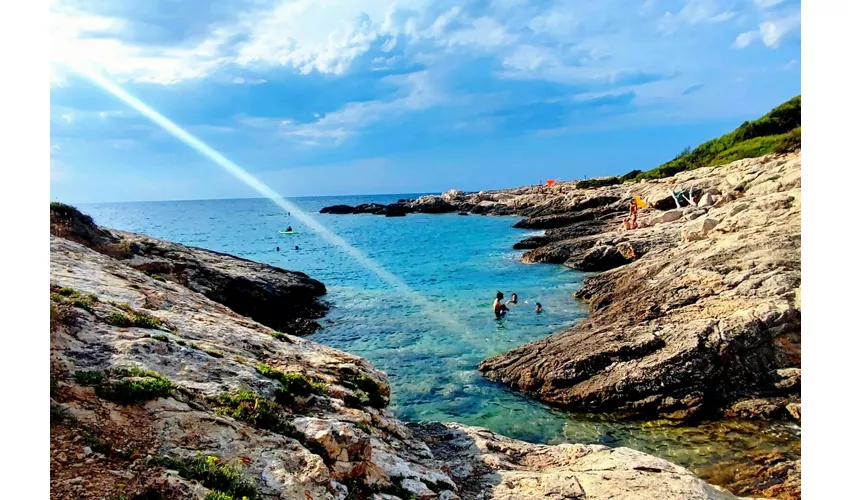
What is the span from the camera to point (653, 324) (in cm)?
1934

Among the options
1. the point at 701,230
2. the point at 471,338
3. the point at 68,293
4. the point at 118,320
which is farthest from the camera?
the point at 701,230

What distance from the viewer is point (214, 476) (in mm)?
6773

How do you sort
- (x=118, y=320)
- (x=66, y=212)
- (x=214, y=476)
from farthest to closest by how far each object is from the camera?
(x=66, y=212) < (x=118, y=320) < (x=214, y=476)

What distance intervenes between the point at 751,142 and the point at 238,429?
10712 centimetres

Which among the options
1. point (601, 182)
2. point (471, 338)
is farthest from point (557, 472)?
point (601, 182)

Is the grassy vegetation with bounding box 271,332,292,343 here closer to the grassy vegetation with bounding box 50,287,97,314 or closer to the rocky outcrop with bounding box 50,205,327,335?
the grassy vegetation with bounding box 50,287,97,314

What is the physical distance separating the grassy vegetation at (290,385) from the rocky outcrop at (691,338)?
10.7m

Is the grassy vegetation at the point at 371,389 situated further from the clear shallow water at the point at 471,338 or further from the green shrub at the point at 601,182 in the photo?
the green shrub at the point at 601,182

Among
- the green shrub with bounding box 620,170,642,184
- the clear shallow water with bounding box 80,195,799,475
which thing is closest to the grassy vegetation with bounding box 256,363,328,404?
the clear shallow water with bounding box 80,195,799,475

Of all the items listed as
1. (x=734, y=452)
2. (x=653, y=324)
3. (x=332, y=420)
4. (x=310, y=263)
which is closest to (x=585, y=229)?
(x=310, y=263)

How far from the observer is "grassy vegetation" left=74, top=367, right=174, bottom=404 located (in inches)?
301

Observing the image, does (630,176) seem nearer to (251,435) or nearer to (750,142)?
(750,142)

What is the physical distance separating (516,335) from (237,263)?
22275 mm

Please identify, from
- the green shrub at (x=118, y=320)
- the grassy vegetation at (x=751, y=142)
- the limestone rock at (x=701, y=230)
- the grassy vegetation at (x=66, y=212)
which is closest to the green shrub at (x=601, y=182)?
the grassy vegetation at (x=751, y=142)
